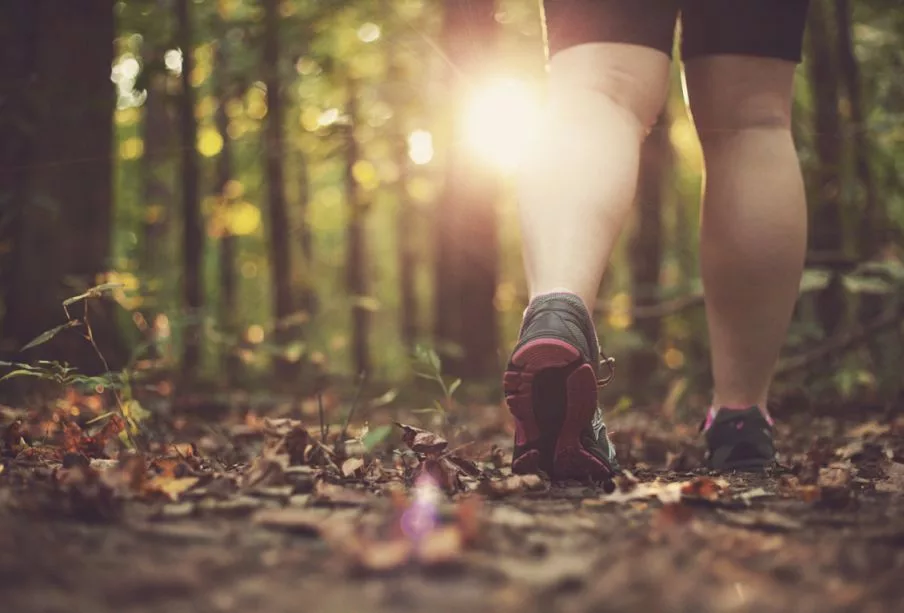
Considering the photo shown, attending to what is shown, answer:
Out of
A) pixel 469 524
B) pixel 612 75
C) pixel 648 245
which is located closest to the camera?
pixel 469 524

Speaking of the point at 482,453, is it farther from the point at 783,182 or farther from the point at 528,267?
the point at 783,182

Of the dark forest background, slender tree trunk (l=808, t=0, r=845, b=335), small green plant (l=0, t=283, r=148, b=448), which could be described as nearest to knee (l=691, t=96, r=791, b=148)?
the dark forest background

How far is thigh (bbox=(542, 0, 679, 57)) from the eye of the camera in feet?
6.78

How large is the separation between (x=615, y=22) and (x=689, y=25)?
358mm

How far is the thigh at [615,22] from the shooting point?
2.07 m

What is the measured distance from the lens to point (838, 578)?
1118mm

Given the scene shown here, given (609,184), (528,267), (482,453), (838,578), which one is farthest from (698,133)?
(838,578)

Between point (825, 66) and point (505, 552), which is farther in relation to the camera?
point (825, 66)

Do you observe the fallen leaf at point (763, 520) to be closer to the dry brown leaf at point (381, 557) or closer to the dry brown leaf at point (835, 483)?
the dry brown leaf at point (835, 483)

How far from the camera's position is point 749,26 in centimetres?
224

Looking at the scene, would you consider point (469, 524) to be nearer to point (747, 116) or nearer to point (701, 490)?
point (701, 490)

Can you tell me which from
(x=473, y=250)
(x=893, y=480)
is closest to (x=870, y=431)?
(x=893, y=480)

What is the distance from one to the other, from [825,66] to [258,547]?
5212mm

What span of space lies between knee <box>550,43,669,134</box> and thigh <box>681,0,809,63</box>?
230 mm
